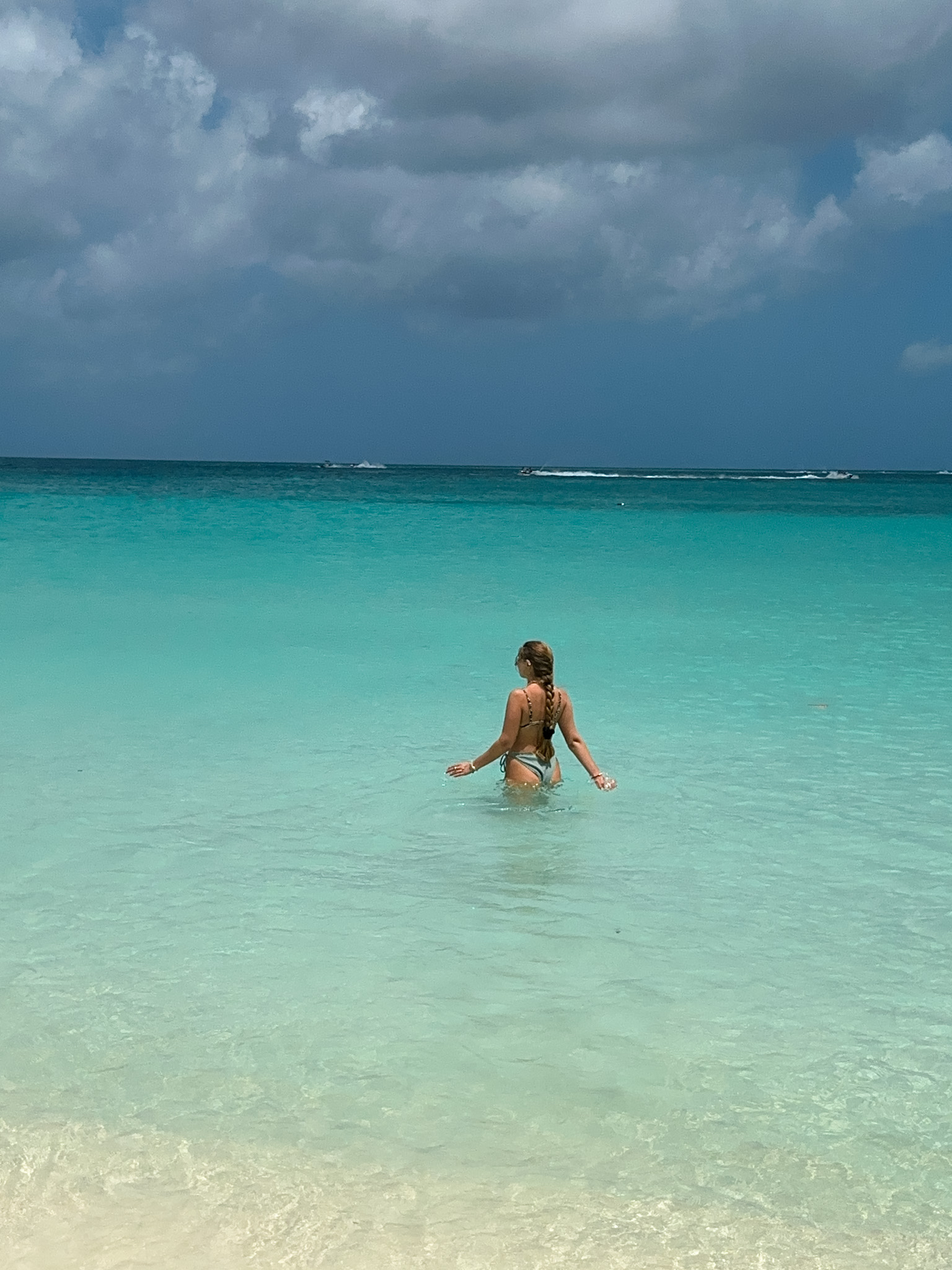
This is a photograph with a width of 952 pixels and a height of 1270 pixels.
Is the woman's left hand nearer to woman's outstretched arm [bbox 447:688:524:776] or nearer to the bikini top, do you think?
woman's outstretched arm [bbox 447:688:524:776]

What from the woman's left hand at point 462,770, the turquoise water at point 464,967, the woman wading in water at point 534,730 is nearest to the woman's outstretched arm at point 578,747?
the woman wading in water at point 534,730

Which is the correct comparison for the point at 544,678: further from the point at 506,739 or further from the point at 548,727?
the point at 506,739

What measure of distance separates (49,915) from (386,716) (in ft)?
13.7

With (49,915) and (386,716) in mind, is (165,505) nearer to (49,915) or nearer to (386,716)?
(386,716)

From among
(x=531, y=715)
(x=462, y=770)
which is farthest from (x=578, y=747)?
(x=462, y=770)

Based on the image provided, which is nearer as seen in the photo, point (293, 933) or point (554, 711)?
point (293, 933)

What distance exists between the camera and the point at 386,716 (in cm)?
900

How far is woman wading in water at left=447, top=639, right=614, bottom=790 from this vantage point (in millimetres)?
6609

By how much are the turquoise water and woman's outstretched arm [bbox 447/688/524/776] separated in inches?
10.3

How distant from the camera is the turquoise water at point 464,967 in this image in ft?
10.4

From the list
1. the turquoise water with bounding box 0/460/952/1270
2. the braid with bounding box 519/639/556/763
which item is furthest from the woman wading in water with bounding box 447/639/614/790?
the turquoise water with bounding box 0/460/952/1270

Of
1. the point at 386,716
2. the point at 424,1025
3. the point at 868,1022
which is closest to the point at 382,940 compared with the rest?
the point at 424,1025

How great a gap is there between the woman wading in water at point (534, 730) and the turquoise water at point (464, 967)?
0.67 ft

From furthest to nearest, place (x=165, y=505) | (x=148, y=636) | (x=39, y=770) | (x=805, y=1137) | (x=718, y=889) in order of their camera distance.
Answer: (x=165, y=505)
(x=148, y=636)
(x=39, y=770)
(x=718, y=889)
(x=805, y=1137)
